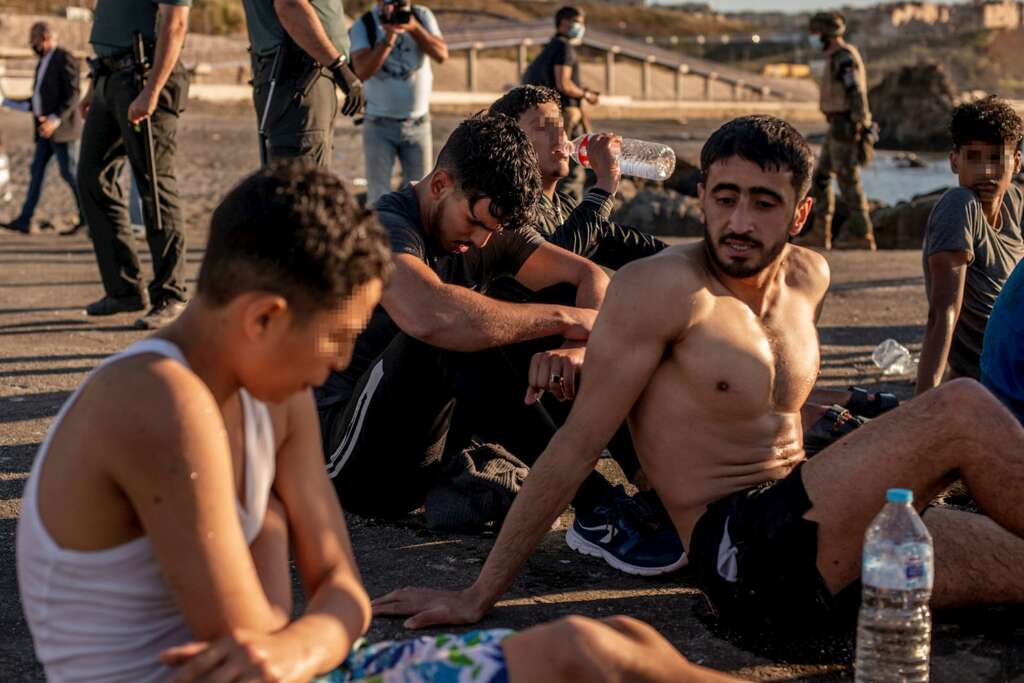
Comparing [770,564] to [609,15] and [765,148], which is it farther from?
[609,15]

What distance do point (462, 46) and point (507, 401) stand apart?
5916cm

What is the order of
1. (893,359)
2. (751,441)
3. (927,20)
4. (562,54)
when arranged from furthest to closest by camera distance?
(927,20), (562,54), (893,359), (751,441)

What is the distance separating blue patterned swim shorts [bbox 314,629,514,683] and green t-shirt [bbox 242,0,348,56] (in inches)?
204

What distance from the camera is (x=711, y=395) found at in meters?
3.68

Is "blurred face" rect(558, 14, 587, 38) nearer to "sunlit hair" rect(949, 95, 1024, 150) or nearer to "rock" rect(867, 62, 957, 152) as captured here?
"sunlit hair" rect(949, 95, 1024, 150)

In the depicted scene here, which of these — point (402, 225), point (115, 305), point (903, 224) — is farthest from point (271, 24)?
point (903, 224)

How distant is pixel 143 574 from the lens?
230cm

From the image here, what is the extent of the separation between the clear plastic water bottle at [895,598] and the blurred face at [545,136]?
2813mm

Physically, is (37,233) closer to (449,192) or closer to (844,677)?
(449,192)

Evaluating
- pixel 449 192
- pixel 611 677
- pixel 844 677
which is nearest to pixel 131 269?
pixel 449 192

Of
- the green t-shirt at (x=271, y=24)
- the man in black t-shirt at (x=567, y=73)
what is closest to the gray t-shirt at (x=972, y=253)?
the green t-shirt at (x=271, y=24)

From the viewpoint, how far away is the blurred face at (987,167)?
225 inches

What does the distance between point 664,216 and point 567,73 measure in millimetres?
3033

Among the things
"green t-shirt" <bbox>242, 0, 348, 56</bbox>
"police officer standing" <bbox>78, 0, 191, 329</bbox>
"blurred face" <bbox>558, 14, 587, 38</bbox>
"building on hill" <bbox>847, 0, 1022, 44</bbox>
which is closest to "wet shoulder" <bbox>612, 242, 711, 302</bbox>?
"green t-shirt" <bbox>242, 0, 348, 56</bbox>
